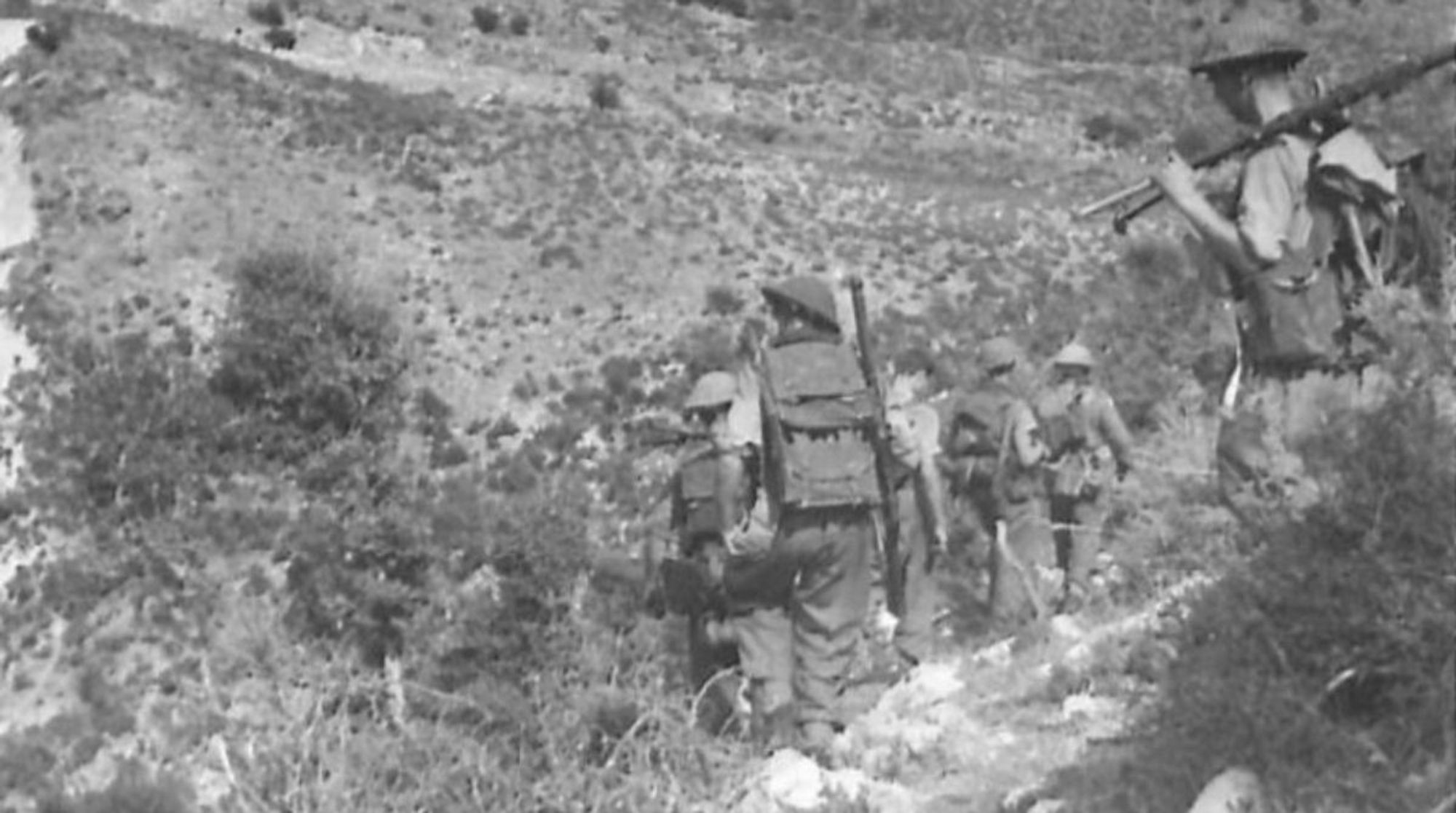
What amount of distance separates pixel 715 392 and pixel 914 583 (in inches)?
101

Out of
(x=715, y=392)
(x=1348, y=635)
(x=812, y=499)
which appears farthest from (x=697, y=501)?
(x=1348, y=635)

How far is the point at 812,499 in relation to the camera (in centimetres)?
783

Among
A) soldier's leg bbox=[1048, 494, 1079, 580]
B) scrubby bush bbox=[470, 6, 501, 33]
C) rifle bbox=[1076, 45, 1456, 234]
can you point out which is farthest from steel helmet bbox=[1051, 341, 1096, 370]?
scrubby bush bbox=[470, 6, 501, 33]

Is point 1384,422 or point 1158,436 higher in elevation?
point 1384,422

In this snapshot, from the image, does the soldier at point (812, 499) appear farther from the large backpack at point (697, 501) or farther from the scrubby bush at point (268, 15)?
the scrubby bush at point (268, 15)

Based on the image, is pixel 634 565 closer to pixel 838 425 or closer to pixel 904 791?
pixel 838 425

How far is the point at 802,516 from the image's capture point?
7.95m

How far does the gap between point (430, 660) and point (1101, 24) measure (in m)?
59.4

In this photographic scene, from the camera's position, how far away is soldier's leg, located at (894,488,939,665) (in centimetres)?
1067

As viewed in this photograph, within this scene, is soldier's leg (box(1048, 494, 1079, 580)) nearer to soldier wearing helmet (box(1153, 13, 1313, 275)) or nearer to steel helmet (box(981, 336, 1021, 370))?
steel helmet (box(981, 336, 1021, 370))

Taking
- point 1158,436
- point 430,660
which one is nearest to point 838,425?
point 1158,436

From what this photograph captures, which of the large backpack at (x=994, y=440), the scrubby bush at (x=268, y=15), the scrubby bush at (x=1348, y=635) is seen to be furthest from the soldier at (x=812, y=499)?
the scrubby bush at (x=268, y=15)

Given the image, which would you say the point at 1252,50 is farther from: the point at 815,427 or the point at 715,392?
the point at 715,392

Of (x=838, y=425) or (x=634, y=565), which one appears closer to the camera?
(x=838, y=425)
